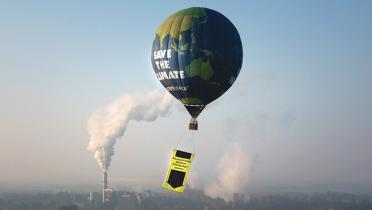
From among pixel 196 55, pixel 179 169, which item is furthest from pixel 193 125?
pixel 196 55

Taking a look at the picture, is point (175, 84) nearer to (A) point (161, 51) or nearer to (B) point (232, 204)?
(A) point (161, 51)

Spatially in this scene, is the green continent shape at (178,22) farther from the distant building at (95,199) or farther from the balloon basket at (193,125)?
the distant building at (95,199)

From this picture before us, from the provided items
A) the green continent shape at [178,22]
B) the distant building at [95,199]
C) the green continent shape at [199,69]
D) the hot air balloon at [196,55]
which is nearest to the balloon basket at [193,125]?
the hot air balloon at [196,55]

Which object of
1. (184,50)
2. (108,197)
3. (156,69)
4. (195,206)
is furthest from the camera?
(195,206)

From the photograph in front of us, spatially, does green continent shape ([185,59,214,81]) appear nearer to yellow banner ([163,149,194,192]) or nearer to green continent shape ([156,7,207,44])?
green continent shape ([156,7,207,44])

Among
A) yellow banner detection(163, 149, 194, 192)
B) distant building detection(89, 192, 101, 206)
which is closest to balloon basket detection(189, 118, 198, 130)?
yellow banner detection(163, 149, 194, 192)

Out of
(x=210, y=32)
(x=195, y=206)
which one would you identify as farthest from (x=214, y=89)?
(x=195, y=206)

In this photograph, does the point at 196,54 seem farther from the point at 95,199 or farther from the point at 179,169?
the point at 95,199
